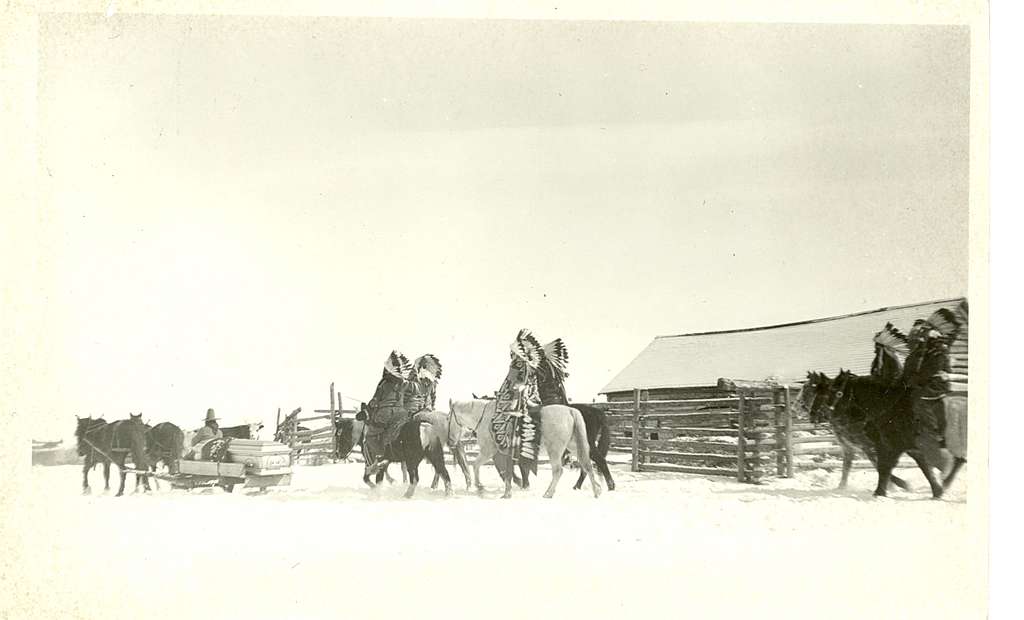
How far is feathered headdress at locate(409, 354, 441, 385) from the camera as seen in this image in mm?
7551

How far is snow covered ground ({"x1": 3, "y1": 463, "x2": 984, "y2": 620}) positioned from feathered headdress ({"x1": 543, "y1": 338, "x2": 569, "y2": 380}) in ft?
2.94

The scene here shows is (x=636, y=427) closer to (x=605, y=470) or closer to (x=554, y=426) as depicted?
(x=605, y=470)

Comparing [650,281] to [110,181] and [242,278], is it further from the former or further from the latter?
[110,181]

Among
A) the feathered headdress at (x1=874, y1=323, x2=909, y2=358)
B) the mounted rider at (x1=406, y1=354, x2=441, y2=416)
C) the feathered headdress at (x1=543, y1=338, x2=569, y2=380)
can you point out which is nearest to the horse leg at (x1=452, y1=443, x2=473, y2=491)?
the mounted rider at (x1=406, y1=354, x2=441, y2=416)

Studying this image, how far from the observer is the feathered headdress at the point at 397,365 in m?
7.57

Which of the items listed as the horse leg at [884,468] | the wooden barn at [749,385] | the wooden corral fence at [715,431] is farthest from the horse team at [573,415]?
the wooden corral fence at [715,431]

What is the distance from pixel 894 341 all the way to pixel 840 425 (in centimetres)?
80

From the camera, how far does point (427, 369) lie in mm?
7582

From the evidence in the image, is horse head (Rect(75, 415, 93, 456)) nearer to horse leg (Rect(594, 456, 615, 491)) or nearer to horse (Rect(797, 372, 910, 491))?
horse leg (Rect(594, 456, 615, 491))

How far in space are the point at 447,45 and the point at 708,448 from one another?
3875mm

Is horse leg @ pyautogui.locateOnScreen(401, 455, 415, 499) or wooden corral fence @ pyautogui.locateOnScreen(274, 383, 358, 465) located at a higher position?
wooden corral fence @ pyautogui.locateOnScreen(274, 383, 358, 465)

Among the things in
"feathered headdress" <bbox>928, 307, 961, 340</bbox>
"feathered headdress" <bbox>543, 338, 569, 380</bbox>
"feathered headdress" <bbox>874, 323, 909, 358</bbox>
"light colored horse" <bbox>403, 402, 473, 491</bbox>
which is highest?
"feathered headdress" <bbox>928, 307, 961, 340</bbox>

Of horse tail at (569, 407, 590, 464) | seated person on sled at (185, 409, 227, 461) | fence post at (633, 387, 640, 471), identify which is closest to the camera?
seated person on sled at (185, 409, 227, 461)

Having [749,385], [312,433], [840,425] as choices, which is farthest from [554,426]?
[840,425]
